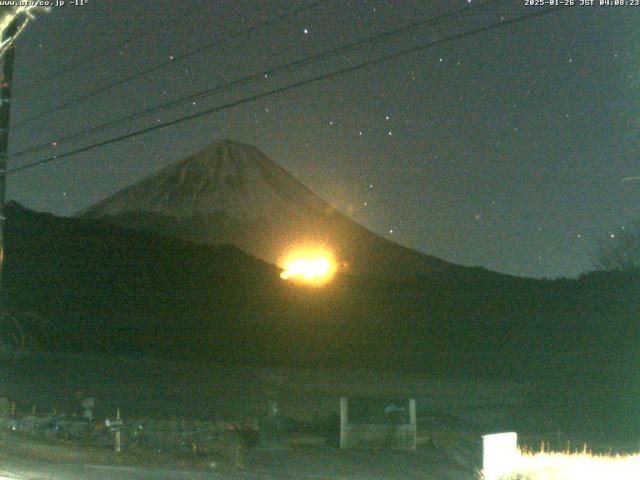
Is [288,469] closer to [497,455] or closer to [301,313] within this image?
[497,455]

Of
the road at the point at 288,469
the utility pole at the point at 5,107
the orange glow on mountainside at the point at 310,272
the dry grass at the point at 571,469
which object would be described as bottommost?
the road at the point at 288,469

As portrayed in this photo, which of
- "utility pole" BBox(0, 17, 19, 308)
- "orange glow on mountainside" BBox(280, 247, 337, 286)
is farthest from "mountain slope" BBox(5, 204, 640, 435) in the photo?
"utility pole" BBox(0, 17, 19, 308)

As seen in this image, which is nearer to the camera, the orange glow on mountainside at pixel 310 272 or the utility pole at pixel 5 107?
the utility pole at pixel 5 107

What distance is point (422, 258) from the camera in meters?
95.6

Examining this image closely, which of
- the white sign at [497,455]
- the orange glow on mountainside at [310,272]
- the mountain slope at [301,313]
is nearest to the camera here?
the white sign at [497,455]

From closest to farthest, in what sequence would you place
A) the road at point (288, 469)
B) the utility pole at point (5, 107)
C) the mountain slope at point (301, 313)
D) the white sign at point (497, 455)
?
the white sign at point (497, 455)
the road at point (288, 469)
the utility pole at point (5, 107)
the mountain slope at point (301, 313)

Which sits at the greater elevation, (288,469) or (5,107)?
(5,107)

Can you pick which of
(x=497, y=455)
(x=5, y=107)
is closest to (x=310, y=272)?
(x=5, y=107)

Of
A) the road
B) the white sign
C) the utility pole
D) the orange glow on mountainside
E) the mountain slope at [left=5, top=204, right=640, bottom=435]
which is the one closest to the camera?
the white sign

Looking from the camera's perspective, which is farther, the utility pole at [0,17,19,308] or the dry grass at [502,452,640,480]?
the utility pole at [0,17,19,308]

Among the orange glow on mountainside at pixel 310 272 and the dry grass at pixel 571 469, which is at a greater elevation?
the orange glow on mountainside at pixel 310 272

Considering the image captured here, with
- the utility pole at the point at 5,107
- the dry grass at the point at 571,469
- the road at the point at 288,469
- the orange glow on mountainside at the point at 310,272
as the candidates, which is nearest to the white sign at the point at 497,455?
the dry grass at the point at 571,469

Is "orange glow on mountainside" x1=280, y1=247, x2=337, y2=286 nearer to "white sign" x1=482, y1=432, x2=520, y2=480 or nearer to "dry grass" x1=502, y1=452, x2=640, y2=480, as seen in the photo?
"dry grass" x1=502, y1=452, x2=640, y2=480

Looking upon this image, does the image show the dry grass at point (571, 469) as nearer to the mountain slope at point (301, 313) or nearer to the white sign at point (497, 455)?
the white sign at point (497, 455)
